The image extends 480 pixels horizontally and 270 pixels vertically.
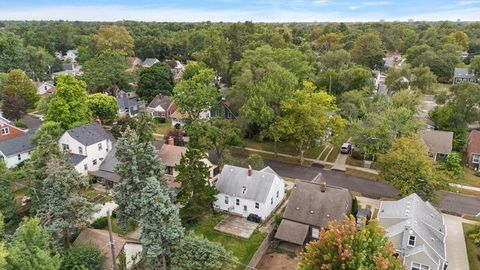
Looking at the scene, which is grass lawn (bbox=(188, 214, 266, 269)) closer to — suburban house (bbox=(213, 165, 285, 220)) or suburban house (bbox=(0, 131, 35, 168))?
suburban house (bbox=(213, 165, 285, 220))

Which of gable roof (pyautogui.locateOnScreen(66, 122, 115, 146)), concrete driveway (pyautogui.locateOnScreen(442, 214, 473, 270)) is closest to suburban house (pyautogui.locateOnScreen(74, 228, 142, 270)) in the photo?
gable roof (pyautogui.locateOnScreen(66, 122, 115, 146))

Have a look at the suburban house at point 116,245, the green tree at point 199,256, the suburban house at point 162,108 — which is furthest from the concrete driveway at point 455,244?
the suburban house at point 162,108

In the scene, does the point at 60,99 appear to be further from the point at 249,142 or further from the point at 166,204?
Result: the point at 166,204

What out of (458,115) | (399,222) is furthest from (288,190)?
(458,115)

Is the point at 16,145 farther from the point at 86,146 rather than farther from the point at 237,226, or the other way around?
the point at 237,226

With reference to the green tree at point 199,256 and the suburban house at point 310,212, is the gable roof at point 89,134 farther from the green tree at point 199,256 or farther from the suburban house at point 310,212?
the suburban house at point 310,212

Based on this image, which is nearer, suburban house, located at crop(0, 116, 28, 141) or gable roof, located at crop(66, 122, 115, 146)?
gable roof, located at crop(66, 122, 115, 146)
